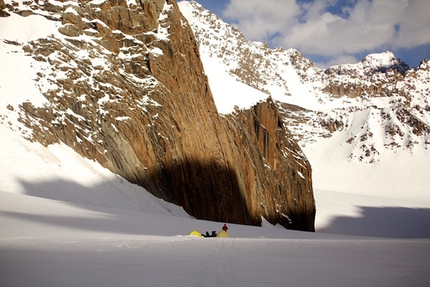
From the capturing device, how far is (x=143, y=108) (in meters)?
38.5

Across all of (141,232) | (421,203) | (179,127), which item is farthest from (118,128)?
(421,203)

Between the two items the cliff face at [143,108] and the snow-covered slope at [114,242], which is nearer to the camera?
the snow-covered slope at [114,242]

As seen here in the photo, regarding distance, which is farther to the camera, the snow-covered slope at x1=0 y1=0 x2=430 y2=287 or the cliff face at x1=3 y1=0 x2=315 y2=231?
the cliff face at x1=3 y1=0 x2=315 y2=231

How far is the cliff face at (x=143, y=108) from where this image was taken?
3422 centimetres

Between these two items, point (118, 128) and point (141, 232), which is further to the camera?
point (118, 128)

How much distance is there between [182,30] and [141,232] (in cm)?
3279

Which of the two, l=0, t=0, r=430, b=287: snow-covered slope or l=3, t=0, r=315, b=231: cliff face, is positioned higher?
l=3, t=0, r=315, b=231: cliff face

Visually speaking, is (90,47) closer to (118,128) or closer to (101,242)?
(118,128)

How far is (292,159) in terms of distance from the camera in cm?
6781

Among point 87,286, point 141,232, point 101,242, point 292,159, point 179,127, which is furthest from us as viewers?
point 292,159

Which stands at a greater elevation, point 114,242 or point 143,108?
point 143,108

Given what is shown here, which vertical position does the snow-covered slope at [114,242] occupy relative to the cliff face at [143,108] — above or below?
below

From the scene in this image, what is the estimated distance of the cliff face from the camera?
34219mm

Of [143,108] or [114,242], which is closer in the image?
[114,242]
